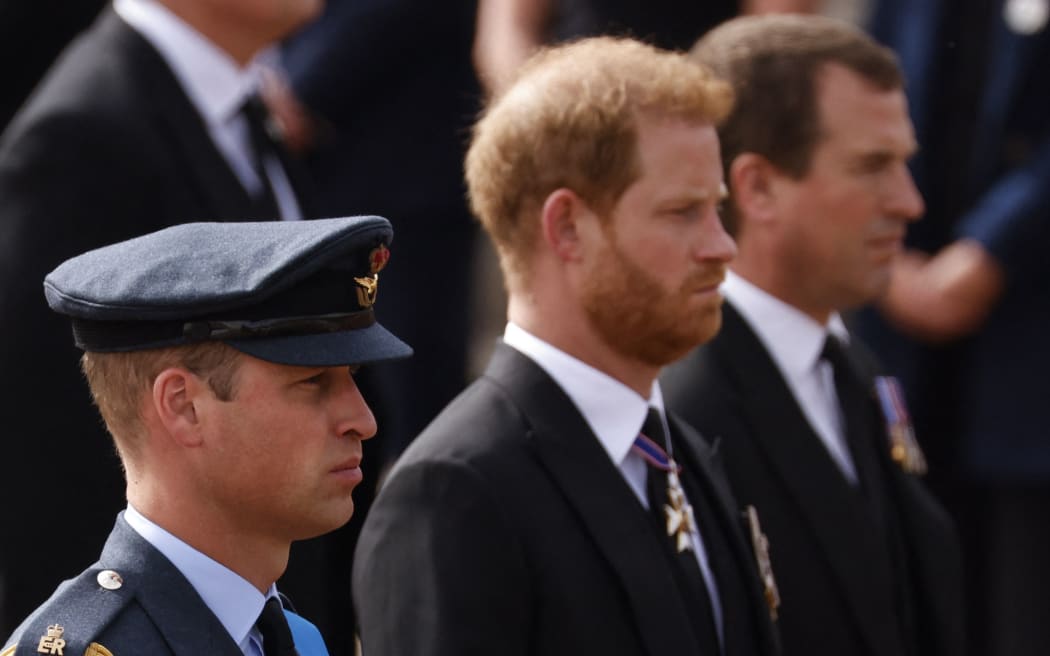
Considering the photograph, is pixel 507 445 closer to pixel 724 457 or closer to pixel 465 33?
pixel 724 457

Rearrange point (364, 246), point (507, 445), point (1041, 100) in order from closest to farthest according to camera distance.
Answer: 1. point (364, 246)
2. point (507, 445)
3. point (1041, 100)

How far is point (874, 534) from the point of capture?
13.8 feet

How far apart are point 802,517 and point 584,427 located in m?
0.82

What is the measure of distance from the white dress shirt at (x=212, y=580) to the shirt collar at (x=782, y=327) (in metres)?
1.87

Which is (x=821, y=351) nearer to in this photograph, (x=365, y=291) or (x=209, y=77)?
(x=209, y=77)

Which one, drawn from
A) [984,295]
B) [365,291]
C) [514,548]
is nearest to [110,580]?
[365,291]

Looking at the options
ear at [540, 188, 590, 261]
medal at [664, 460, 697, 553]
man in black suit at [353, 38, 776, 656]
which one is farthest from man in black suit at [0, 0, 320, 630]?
medal at [664, 460, 697, 553]

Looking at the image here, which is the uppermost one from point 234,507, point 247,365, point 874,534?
point 247,365

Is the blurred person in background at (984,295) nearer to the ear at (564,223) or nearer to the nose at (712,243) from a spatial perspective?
the nose at (712,243)

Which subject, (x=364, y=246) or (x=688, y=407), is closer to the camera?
(x=364, y=246)

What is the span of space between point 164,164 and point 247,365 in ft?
5.07

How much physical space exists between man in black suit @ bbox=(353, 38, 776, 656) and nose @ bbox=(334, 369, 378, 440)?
49 centimetres

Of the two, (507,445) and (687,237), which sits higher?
(687,237)

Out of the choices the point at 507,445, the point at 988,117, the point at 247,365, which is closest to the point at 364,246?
the point at 247,365
